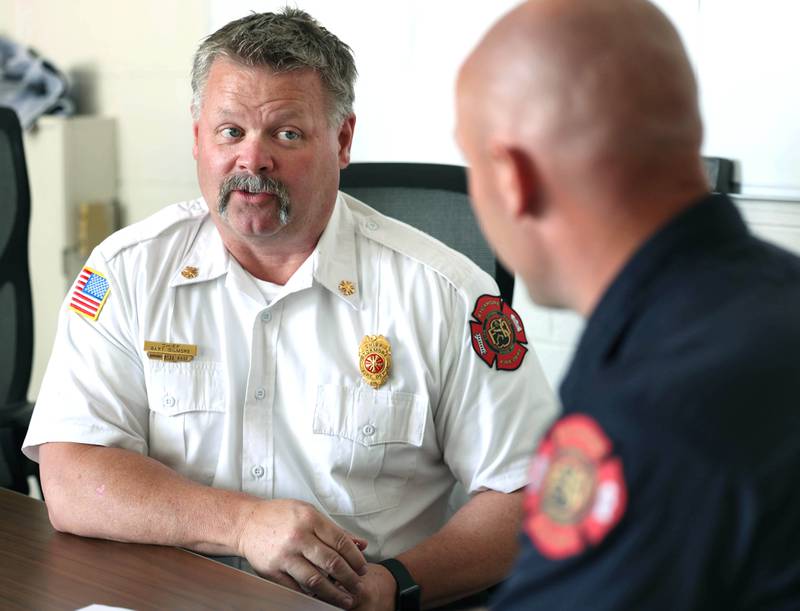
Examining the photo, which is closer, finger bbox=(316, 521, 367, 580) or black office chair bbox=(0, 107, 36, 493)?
finger bbox=(316, 521, 367, 580)

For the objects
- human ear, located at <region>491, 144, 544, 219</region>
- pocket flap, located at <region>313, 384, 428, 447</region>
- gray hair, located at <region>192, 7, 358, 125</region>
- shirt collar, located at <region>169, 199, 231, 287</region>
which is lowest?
pocket flap, located at <region>313, 384, 428, 447</region>

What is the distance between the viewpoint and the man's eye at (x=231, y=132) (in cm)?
167

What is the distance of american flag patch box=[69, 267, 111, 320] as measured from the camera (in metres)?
1.64

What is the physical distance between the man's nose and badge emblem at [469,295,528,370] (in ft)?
1.29

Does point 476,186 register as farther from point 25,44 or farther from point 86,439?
point 25,44

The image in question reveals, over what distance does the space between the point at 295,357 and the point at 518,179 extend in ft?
3.20

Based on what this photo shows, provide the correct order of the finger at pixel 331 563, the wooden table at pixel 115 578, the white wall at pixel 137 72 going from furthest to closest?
the white wall at pixel 137 72 → the finger at pixel 331 563 → the wooden table at pixel 115 578

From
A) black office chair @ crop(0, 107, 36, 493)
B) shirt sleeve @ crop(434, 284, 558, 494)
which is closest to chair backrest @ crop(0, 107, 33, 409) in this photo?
black office chair @ crop(0, 107, 36, 493)

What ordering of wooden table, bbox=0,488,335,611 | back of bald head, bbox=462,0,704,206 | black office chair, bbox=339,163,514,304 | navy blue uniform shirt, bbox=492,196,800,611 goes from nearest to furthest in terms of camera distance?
navy blue uniform shirt, bbox=492,196,800,611
back of bald head, bbox=462,0,704,206
wooden table, bbox=0,488,335,611
black office chair, bbox=339,163,514,304

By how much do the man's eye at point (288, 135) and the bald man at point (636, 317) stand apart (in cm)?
93

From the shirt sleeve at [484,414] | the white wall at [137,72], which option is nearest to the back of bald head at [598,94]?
the shirt sleeve at [484,414]

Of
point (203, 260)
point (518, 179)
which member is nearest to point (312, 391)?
point (203, 260)

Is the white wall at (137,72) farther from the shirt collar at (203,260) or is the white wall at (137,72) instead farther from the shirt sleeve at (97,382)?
the shirt sleeve at (97,382)

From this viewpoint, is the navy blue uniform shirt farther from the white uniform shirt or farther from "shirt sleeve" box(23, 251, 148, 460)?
"shirt sleeve" box(23, 251, 148, 460)
